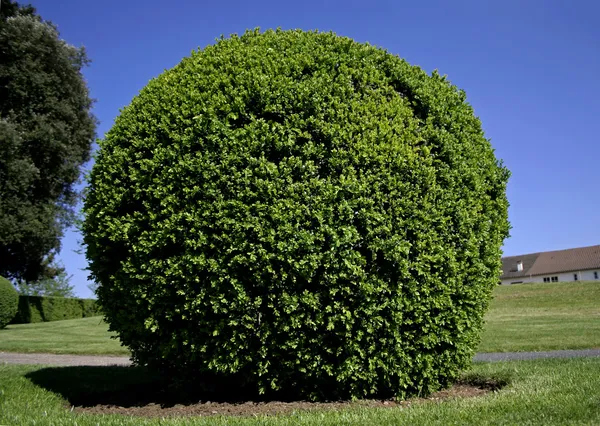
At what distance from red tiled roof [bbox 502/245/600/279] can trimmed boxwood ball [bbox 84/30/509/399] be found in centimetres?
5547

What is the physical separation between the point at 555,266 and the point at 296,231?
66.0 m

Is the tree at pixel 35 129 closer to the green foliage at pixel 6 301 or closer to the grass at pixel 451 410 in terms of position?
the green foliage at pixel 6 301

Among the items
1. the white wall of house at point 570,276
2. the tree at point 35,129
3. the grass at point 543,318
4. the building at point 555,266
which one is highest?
the tree at point 35,129

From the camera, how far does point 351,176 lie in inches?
235

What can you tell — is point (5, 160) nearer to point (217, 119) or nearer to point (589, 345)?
point (217, 119)

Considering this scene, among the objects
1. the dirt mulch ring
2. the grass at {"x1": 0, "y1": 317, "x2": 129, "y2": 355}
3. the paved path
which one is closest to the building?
the paved path

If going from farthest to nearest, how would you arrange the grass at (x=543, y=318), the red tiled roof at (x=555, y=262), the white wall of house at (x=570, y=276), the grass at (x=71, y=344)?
the red tiled roof at (x=555, y=262)
the white wall of house at (x=570, y=276)
the grass at (x=71, y=344)
the grass at (x=543, y=318)

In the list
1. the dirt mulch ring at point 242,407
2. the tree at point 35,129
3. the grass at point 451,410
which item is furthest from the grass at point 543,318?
the tree at point 35,129

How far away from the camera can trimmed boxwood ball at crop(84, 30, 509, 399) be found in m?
5.80

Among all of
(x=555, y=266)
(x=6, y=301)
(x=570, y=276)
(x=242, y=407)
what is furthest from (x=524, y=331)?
(x=555, y=266)

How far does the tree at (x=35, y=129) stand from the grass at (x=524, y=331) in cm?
611

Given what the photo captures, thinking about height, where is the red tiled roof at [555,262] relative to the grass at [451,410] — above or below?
above

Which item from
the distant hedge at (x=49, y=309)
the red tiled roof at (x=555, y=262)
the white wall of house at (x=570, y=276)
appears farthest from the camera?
the red tiled roof at (x=555, y=262)

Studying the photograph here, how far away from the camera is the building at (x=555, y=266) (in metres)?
59.2
